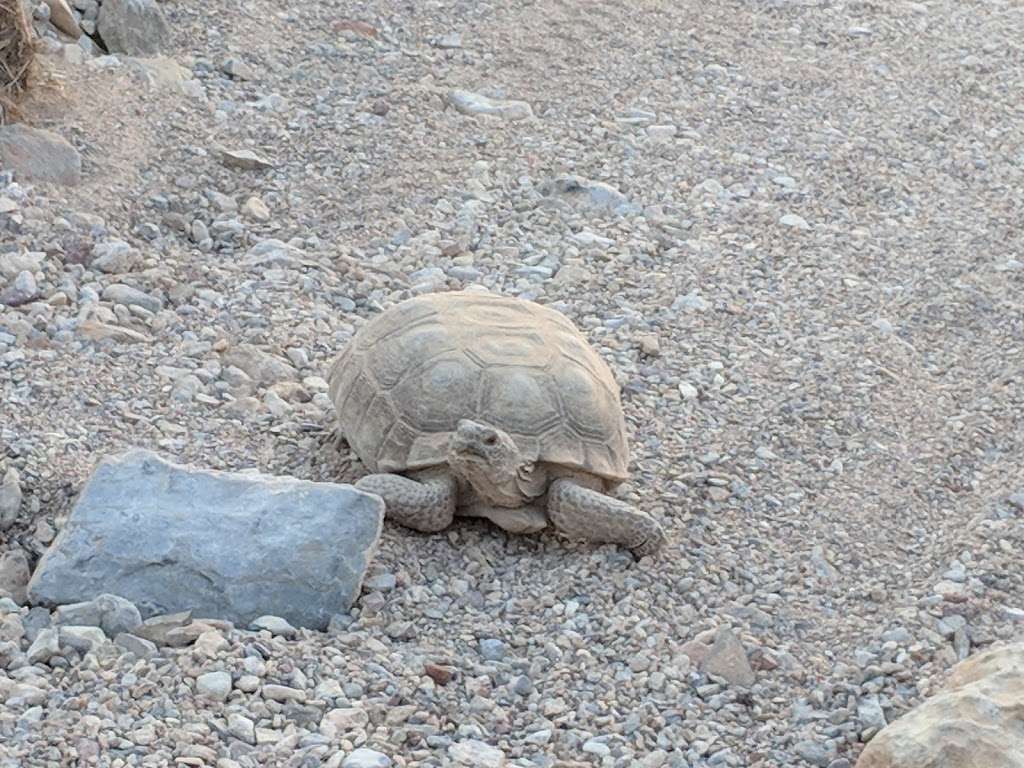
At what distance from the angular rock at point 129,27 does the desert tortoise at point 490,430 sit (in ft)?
10.1

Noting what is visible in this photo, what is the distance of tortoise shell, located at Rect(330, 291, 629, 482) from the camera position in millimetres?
4477

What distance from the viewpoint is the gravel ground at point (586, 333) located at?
3.84 metres

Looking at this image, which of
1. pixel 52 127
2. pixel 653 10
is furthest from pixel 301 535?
pixel 653 10

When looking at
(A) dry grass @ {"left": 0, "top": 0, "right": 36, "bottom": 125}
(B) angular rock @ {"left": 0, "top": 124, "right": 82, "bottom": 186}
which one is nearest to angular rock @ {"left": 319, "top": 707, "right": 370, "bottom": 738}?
(B) angular rock @ {"left": 0, "top": 124, "right": 82, "bottom": 186}

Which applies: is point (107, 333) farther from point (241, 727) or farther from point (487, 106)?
point (487, 106)

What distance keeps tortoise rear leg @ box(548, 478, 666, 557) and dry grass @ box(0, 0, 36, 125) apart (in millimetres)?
3011

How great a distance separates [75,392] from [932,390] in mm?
2756

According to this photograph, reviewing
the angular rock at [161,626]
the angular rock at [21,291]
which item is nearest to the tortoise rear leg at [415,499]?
the angular rock at [161,626]

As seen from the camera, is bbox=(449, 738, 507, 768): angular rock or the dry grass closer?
bbox=(449, 738, 507, 768): angular rock

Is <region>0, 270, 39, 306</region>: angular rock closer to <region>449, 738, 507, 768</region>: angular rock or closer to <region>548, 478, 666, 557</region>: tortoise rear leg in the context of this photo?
<region>548, 478, 666, 557</region>: tortoise rear leg

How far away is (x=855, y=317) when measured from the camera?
236 inches

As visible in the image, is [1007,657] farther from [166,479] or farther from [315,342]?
[315,342]

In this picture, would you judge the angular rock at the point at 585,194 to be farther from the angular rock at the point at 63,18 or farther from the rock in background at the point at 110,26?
the angular rock at the point at 63,18

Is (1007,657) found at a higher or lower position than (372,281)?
higher
